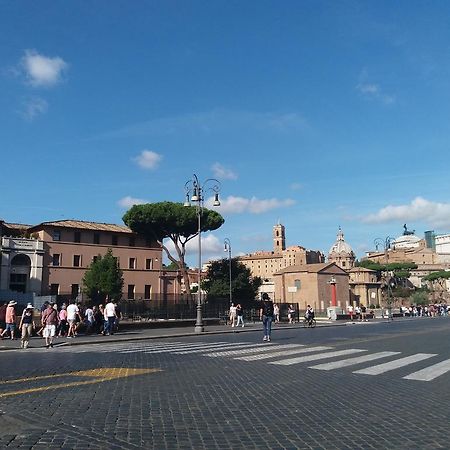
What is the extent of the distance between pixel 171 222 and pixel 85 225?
38.9 ft

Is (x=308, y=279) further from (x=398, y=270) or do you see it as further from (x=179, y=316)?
(x=398, y=270)

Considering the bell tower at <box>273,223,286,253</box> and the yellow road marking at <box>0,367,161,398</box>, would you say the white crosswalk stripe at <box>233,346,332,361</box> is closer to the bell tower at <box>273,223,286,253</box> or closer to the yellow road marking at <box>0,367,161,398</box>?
the yellow road marking at <box>0,367,161,398</box>

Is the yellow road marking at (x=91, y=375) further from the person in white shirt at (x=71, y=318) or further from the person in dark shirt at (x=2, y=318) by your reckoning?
the person in dark shirt at (x=2, y=318)

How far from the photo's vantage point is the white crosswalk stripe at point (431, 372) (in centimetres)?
989

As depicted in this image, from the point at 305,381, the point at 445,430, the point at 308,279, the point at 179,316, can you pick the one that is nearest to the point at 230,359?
the point at 305,381

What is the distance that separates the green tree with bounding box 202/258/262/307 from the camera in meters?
50.1

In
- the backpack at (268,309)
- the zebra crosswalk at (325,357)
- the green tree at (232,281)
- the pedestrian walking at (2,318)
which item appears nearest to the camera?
the zebra crosswalk at (325,357)

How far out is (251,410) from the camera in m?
6.90

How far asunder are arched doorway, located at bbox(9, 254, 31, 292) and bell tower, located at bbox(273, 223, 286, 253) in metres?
104

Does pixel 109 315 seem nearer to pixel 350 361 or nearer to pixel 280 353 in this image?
pixel 280 353

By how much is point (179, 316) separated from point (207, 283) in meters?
17.2

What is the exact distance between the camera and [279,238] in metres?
157

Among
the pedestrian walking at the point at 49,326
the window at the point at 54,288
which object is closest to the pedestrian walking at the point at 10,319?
the pedestrian walking at the point at 49,326

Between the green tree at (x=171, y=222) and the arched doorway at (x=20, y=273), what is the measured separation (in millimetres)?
13645
